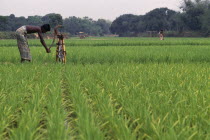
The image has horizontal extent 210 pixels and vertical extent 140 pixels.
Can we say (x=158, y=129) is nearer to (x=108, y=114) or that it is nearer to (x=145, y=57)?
(x=108, y=114)

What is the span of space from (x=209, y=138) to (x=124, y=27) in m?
80.3

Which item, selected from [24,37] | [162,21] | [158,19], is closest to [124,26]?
[158,19]

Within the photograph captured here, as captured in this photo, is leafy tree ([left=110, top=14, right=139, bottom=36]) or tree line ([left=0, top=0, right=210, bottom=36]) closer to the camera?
tree line ([left=0, top=0, right=210, bottom=36])

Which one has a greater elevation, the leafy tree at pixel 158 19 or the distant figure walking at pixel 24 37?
the leafy tree at pixel 158 19

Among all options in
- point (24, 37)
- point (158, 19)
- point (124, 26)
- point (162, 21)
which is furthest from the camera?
point (124, 26)

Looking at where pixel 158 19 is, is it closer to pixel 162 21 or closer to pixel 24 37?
pixel 162 21

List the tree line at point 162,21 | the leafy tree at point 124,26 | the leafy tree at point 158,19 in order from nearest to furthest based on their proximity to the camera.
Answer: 1. the tree line at point 162,21
2. the leafy tree at point 158,19
3. the leafy tree at point 124,26

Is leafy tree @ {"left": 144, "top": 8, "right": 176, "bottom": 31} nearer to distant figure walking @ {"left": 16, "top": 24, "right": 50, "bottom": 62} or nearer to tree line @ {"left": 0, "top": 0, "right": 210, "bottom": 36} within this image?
tree line @ {"left": 0, "top": 0, "right": 210, "bottom": 36}

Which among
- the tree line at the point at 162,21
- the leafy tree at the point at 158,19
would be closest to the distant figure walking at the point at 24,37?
the tree line at the point at 162,21

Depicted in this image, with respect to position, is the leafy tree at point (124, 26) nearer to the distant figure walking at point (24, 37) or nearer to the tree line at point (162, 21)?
the tree line at point (162, 21)

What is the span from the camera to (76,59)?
8750 millimetres

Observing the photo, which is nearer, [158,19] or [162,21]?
[162,21]

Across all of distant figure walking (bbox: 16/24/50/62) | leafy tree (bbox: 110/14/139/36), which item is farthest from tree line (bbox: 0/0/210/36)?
distant figure walking (bbox: 16/24/50/62)

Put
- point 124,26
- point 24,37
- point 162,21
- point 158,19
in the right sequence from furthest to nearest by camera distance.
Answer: point 124,26, point 158,19, point 162,21, point 24,37
